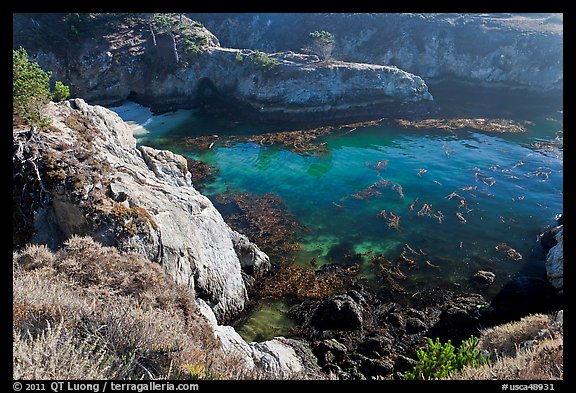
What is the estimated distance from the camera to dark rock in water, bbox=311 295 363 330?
49.0 feet

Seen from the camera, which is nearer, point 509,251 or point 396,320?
point 396,320

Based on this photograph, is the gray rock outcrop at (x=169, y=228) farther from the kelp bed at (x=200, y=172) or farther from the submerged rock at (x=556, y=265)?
the submerged rock at (x=556, y=265)

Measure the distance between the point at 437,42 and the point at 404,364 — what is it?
67333 millimetres

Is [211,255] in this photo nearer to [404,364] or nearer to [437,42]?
[404,364]

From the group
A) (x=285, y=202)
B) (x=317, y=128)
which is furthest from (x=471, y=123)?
(x=285, y=202)

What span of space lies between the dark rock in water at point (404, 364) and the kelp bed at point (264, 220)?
880cm

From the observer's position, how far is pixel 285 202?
86.9ft

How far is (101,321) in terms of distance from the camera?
262 inches

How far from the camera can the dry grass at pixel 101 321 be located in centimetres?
529

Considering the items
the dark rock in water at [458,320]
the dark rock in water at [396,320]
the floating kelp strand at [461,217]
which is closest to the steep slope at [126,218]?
the dark rock in water at [396,320]

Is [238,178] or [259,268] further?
[238,178]

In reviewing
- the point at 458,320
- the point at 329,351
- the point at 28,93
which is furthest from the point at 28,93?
the point at 458,320
